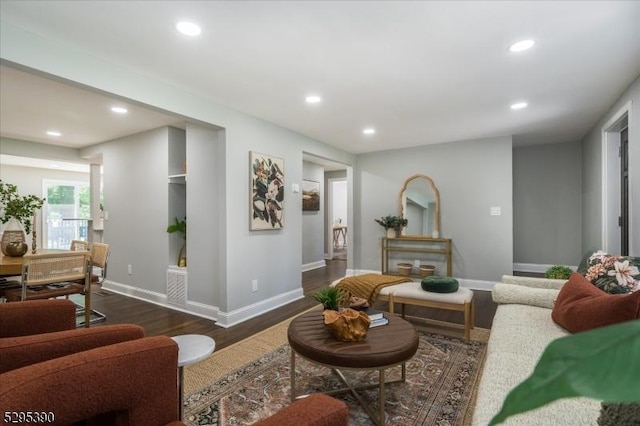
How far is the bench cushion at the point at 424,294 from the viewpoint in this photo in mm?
2932

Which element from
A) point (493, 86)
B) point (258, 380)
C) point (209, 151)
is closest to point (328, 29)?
point (493, 86)

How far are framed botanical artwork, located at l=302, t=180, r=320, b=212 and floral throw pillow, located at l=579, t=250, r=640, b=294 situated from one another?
16.8 ft

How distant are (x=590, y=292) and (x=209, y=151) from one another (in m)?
3.55

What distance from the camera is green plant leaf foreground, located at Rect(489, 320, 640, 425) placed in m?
0.22

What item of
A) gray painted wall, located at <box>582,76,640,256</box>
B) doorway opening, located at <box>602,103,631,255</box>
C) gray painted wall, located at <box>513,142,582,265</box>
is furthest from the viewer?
gray painted wall, located at <box>513,142,582,265</box>

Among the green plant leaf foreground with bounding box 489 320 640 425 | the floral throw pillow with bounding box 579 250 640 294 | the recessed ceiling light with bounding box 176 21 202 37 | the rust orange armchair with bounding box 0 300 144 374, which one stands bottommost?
the rust orange armchair with bounding box 0 300 144 374

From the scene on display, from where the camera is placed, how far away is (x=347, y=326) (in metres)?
1.92

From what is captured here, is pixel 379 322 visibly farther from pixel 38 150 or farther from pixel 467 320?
pixel 38 150

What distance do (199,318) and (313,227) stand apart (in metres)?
3.80

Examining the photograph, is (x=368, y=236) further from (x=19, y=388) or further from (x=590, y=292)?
(x=19, y=388)

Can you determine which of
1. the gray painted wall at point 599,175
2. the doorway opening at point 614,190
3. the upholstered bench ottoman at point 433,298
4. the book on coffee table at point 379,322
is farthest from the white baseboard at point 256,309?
the doorway opening at point 614,190

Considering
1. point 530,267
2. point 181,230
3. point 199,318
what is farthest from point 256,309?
point 530,267

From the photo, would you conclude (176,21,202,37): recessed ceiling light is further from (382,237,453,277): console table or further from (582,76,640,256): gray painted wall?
(382,237,453,277): console table

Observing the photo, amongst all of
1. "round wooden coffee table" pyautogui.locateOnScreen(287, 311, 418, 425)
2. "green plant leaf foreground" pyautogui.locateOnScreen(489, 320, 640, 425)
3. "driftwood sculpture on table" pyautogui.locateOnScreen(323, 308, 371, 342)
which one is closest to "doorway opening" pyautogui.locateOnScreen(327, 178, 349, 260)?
"round wooden coffee table" pyautogui.locateOnScreen(287, 311, 418, 425)
